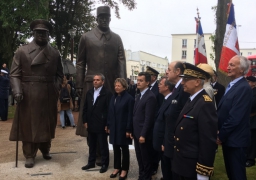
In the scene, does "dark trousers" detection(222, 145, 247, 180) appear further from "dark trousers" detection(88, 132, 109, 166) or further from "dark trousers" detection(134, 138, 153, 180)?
"dark trousers" detection(88, 132, 109, 166)

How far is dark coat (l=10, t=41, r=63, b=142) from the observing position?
18.8 feet

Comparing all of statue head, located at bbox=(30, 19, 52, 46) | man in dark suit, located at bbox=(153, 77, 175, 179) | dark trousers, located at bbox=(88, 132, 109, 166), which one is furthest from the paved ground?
statue head, located at bbox=(30, 19, 52, 46)

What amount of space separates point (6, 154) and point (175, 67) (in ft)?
14.4

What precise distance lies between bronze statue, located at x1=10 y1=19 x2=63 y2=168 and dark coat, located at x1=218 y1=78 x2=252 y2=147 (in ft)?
11.1

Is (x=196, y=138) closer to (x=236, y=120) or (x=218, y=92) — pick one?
(x=236, y=120)

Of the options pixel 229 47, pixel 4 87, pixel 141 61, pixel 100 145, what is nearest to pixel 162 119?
pixel 100 145

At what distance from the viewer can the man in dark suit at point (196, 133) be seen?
3.04 m

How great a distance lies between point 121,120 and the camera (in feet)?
16.5

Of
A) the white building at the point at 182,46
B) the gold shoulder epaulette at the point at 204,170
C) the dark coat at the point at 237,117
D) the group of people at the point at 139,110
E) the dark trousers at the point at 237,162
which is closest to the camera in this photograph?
the gold shoulder epaulette at the point at 204,170

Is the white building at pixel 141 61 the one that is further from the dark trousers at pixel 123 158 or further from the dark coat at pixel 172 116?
the dark coat at pixel 172 116

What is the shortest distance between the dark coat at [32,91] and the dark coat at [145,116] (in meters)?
1.93

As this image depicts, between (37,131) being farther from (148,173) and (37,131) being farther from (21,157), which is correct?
(148,173)

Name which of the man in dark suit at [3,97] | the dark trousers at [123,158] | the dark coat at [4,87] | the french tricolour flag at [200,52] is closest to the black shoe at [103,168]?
the dark trousers at [123,158]

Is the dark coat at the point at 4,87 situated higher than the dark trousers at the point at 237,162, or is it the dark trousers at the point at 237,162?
the dark coat at the point at 4,87
